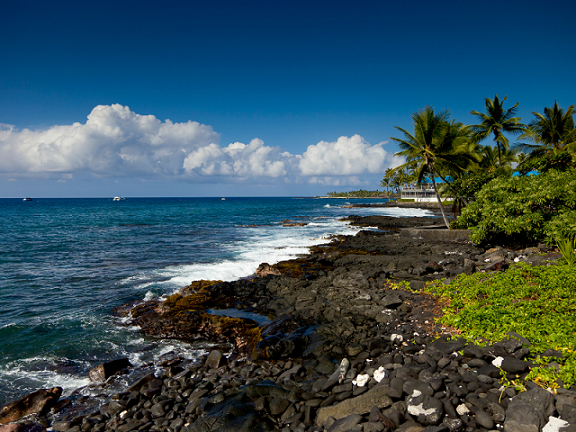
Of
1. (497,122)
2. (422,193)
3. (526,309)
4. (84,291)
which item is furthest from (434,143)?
(422,193)

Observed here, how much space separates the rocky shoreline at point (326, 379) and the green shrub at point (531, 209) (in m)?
4.59

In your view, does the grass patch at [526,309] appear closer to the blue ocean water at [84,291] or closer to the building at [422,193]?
the blue ocean water at [84,291]

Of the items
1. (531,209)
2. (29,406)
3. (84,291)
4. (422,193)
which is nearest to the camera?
(29,406)

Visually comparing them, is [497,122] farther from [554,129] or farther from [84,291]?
[84,291]

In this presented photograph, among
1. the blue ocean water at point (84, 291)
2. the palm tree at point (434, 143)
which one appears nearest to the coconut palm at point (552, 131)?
the palm tree at point (434, 143)

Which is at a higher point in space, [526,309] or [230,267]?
[526,309]

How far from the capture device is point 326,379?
5.93 m

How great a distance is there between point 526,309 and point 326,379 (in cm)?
453

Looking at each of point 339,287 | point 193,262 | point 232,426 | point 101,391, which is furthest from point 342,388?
point 193,262

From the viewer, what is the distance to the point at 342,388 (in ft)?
17.7

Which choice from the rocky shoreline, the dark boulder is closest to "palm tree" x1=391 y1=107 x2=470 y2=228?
the rocky shoreline

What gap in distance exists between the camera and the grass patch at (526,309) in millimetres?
4920

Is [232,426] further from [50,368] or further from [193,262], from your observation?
[193,262]

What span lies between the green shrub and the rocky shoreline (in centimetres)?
459
